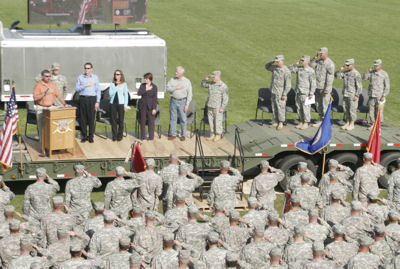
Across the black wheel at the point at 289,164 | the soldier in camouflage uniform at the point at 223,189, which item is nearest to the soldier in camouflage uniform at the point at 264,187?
the soldier in camouflage uniform at the point at 223,189

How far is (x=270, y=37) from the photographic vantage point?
39031 mm

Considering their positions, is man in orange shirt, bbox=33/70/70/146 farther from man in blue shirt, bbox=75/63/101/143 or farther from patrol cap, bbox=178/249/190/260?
patrol cap, bbox=178/249/190/260

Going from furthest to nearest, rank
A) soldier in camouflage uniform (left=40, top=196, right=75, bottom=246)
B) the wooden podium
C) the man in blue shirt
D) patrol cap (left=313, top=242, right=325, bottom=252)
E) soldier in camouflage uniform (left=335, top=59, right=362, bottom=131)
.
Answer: soldier in camouflage uniform (left=335, top=59, right=362, bottom=131) < the man in blue shirt < the wooden podium < soldier in camouflage uniform (left=40, top=196, right=75, bottom=246) < patrol cap (left=313, top=242, right=325, bottom=252)

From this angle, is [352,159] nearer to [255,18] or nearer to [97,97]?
[97,97]

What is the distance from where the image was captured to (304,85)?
20078 mm

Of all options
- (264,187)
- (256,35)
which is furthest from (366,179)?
(256,35)

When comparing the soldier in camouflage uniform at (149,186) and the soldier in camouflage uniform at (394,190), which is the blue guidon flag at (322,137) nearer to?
the soldier in camouflage uniform at (394,190)

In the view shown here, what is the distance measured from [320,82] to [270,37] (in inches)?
746

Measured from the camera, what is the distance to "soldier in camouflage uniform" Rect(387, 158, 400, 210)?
16.6 metres

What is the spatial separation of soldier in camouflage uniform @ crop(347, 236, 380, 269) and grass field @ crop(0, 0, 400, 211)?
1290 cm

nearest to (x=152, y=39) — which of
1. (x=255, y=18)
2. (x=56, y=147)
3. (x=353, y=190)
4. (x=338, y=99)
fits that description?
(x=338, y=99)

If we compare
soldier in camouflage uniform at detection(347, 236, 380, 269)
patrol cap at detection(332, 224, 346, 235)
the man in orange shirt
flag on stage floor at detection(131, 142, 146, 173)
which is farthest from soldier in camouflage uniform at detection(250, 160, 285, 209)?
the man in orange shirt

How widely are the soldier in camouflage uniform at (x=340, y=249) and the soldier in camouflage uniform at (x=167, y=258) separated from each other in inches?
99.0

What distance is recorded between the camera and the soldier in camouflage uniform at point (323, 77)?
2023 cm
